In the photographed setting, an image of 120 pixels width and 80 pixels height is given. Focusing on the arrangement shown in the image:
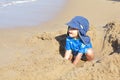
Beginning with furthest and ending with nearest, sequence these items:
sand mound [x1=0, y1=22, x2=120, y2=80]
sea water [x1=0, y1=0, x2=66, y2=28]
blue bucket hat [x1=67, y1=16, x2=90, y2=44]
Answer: sea water [x1=0, y1=0, x2=66, y2=28] < blue bucket hat [x1=67, y1=16, x2=90, y2=44] < sand mound [x1=0, y1=22, x2=120, y2=80]

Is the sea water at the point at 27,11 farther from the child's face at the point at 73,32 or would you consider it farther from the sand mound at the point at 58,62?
the child's face at the point at 73,32

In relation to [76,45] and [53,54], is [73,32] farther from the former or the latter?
[53,54]

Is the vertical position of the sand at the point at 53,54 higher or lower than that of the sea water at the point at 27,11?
higher

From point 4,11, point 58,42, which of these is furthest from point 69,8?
point 58,42

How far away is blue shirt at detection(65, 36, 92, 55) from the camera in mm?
5406

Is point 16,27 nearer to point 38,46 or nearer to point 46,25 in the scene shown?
point 46,25

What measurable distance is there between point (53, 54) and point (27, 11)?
12.9ft

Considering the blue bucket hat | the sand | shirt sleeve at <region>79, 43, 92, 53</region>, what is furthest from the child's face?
the sand

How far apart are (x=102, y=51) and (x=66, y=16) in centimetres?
307

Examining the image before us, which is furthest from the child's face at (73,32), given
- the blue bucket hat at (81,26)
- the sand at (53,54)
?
the sand at (53,54)

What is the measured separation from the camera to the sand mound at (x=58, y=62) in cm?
391

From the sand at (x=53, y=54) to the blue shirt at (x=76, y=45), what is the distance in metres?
0.20

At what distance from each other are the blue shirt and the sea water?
2.22 m

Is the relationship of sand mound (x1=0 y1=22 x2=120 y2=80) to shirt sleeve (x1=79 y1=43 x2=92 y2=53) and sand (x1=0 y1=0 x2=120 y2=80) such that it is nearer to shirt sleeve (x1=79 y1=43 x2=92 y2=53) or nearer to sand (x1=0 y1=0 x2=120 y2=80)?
sand (x1=0 y1=0 x2=120 y2=80)
